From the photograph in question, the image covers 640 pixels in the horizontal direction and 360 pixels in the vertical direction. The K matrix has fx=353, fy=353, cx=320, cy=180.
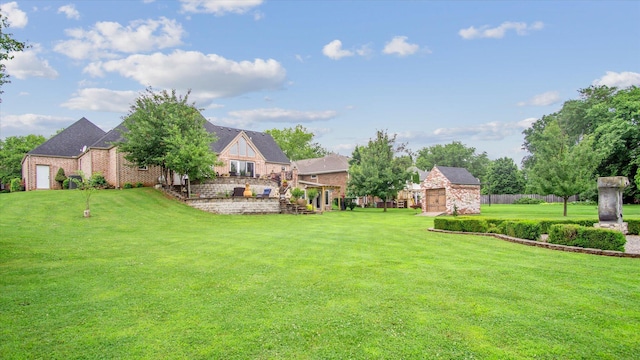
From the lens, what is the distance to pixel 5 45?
8.27 m

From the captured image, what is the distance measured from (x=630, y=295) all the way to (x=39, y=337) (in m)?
8.71

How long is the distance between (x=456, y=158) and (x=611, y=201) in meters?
74.5

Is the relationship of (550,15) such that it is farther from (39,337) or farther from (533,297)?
(39,337)

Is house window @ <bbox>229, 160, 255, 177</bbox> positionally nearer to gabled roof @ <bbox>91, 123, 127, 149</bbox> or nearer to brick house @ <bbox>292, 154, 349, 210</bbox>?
gabled roof @ <bbox>91, 123, 127, 149</bbox>

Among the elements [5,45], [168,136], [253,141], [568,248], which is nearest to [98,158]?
[168,136]

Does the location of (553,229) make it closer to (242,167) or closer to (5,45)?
(5,45)

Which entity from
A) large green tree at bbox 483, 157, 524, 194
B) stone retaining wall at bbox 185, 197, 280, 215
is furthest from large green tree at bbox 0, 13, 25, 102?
large green tree at bbox 483, 157, 524, 194

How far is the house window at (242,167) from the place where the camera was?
3322 cm

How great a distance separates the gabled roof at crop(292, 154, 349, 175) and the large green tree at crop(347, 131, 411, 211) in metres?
11.0

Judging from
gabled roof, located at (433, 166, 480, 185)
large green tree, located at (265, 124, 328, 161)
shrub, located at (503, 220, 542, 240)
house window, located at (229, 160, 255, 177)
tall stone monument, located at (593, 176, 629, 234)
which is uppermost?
large green tree, located at (265, 124, 328, 161)

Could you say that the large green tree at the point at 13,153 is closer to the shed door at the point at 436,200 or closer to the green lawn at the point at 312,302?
the green lawn at the point at 312,302

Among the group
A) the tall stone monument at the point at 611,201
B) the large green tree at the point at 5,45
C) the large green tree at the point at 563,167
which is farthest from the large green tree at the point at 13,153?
the tall stone monument at the point at 611,201

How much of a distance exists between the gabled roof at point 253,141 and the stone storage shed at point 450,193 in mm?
16148

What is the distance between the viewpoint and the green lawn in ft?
13.2
